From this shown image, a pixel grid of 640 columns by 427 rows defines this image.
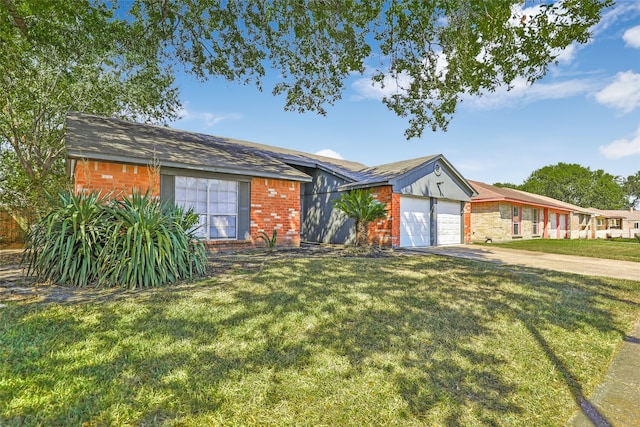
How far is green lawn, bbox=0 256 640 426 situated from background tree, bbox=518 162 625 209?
55708 millimetres

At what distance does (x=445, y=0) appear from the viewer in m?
6.10

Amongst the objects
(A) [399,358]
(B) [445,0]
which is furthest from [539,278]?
(B) [445,0]

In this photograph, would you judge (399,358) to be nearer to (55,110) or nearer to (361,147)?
(361,147)

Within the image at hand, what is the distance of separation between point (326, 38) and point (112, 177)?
21.8ft

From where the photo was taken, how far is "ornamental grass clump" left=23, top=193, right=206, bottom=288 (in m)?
4.88

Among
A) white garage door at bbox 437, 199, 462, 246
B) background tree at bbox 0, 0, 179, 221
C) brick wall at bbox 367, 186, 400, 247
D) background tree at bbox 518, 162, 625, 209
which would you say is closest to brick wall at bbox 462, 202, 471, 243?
white garage door at bbox 437, 199, 462, 246

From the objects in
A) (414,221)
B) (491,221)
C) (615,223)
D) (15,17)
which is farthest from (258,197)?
(615,223)

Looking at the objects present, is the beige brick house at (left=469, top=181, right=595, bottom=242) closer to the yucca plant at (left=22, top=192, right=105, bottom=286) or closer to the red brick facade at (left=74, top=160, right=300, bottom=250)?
the red brick facade at (left=74, top=160, right=300, bottom=250)

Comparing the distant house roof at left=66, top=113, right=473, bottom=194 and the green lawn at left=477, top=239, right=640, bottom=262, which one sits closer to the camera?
the distant house roof at left=66, top=113, right=473, bottom=194

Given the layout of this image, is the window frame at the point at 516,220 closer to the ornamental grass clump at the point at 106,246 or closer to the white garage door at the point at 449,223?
the white garage door at the point at 449,223

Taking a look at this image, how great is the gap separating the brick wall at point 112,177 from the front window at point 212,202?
1.02m

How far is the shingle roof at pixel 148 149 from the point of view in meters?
7.86

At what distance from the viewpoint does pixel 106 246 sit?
4.86 m

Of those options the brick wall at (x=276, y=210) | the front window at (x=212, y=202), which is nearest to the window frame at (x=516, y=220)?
the brick wall at (x=276, y=210)
